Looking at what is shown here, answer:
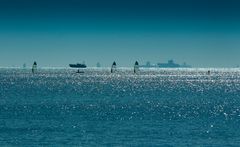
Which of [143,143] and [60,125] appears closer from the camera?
[143,143]

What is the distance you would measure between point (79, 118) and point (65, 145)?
29.0 m

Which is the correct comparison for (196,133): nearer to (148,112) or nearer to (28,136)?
(28,136)

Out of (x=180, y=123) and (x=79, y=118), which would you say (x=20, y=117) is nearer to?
(x=79, y=118)

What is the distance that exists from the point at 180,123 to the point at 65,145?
1023 inches

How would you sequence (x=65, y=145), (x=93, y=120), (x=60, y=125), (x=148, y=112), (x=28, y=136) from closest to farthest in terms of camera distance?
(x=65, y=145)
(x=28, y=136)
(x=60, y=125)
(x=93, y=120)
(x=148, y=112)

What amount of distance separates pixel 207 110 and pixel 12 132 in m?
46.6

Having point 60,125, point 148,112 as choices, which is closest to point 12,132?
point 60,125

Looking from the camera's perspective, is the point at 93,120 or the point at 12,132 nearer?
the point at 12,132

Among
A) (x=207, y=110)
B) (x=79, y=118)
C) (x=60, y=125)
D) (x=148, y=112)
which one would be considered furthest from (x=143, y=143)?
(x=207, y=110)

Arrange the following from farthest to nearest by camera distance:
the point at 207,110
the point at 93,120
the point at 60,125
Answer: the point at 207,110, the point at 93,120, the point at 60,125

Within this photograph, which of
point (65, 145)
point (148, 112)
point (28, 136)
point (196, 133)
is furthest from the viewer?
point (148, 112)

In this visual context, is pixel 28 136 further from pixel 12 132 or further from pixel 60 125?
pixel 60 125

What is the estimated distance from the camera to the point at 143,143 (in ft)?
Result: 230

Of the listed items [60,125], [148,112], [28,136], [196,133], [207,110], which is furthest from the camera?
[207,110]
